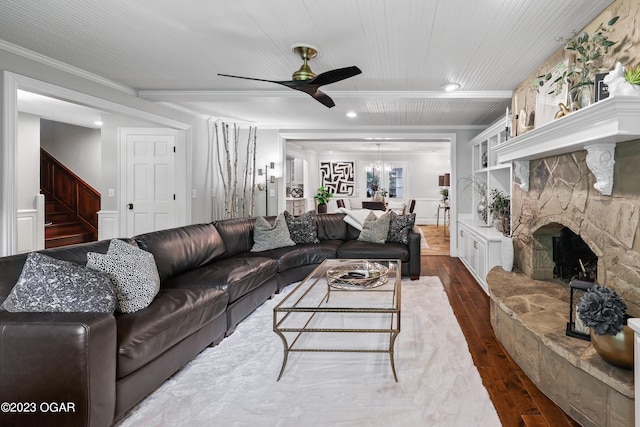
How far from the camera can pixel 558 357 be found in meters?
2.04

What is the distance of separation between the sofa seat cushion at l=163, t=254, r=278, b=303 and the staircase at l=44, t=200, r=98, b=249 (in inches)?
166

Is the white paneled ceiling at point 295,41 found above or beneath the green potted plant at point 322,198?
above

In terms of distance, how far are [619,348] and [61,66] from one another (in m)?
4.73

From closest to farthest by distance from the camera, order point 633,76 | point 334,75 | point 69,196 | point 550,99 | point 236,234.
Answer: point 633,76 < point 334,75 < point 550,99 < point 236,234 < point 69,196

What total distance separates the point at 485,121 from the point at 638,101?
460cm

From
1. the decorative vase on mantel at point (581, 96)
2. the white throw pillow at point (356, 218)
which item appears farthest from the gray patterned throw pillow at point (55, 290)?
the white throw pillow at point (356, 218)

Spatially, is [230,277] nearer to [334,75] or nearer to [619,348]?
[334,75]

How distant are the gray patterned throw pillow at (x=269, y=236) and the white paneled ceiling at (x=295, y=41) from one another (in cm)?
159

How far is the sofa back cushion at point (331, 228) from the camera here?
18.1 ft

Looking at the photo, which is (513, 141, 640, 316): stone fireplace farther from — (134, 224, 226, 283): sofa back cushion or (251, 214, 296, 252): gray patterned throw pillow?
(134, 224, 226, 283): sofa back cushion

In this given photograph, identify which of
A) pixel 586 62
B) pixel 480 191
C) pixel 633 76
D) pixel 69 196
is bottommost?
pixel 69 196

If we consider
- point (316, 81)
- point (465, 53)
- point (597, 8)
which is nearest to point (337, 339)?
point (316, 81)

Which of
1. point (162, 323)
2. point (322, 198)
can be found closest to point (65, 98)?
point (162, 323)

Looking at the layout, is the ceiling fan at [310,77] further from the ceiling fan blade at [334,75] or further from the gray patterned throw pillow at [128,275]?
the gray patterned throw pillow at [128,275]
